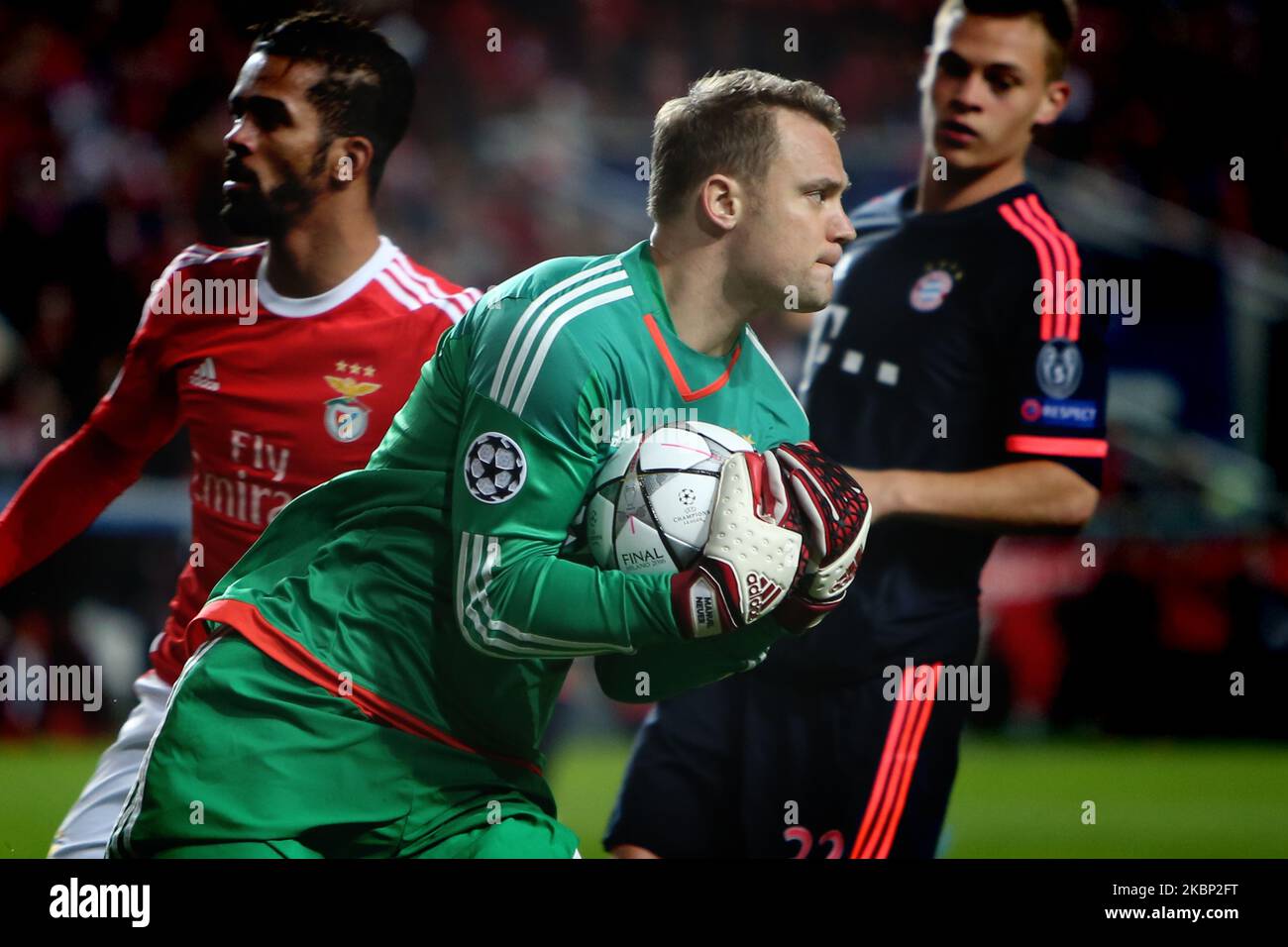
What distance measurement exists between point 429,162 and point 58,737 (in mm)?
3474

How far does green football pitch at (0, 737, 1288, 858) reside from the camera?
586 cm

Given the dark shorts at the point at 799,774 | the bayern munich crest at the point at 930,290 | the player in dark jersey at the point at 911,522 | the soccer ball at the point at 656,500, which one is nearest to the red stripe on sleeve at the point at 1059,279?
the player in dark jersey at the point at 911,522

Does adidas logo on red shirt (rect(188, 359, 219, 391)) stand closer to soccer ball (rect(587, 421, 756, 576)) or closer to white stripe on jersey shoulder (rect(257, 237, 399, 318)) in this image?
white stripe on jersey shoulder (rect(257, 237, 399, 318))

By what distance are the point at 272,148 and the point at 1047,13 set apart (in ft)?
6.14

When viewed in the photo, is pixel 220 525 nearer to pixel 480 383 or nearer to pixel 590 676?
pixel 480 383

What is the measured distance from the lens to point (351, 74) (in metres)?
3.31

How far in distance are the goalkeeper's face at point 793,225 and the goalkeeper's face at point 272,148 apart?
109cm

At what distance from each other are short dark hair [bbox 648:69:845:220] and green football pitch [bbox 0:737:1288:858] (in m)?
3.07

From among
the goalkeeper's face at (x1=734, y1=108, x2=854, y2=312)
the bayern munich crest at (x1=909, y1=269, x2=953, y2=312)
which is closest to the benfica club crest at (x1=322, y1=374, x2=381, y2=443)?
the goalkeeper's face at (x1=734, y1=108, x2=854, y2=312)

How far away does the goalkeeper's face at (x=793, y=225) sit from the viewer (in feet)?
8.69

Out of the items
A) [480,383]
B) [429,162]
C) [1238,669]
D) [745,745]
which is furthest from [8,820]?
[1238,669]

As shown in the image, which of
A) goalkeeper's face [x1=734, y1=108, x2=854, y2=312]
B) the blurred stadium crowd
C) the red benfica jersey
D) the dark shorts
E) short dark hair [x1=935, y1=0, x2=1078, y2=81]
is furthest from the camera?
the blurred stadium crowd

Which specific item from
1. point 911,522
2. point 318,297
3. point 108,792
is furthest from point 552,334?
point 108,792
